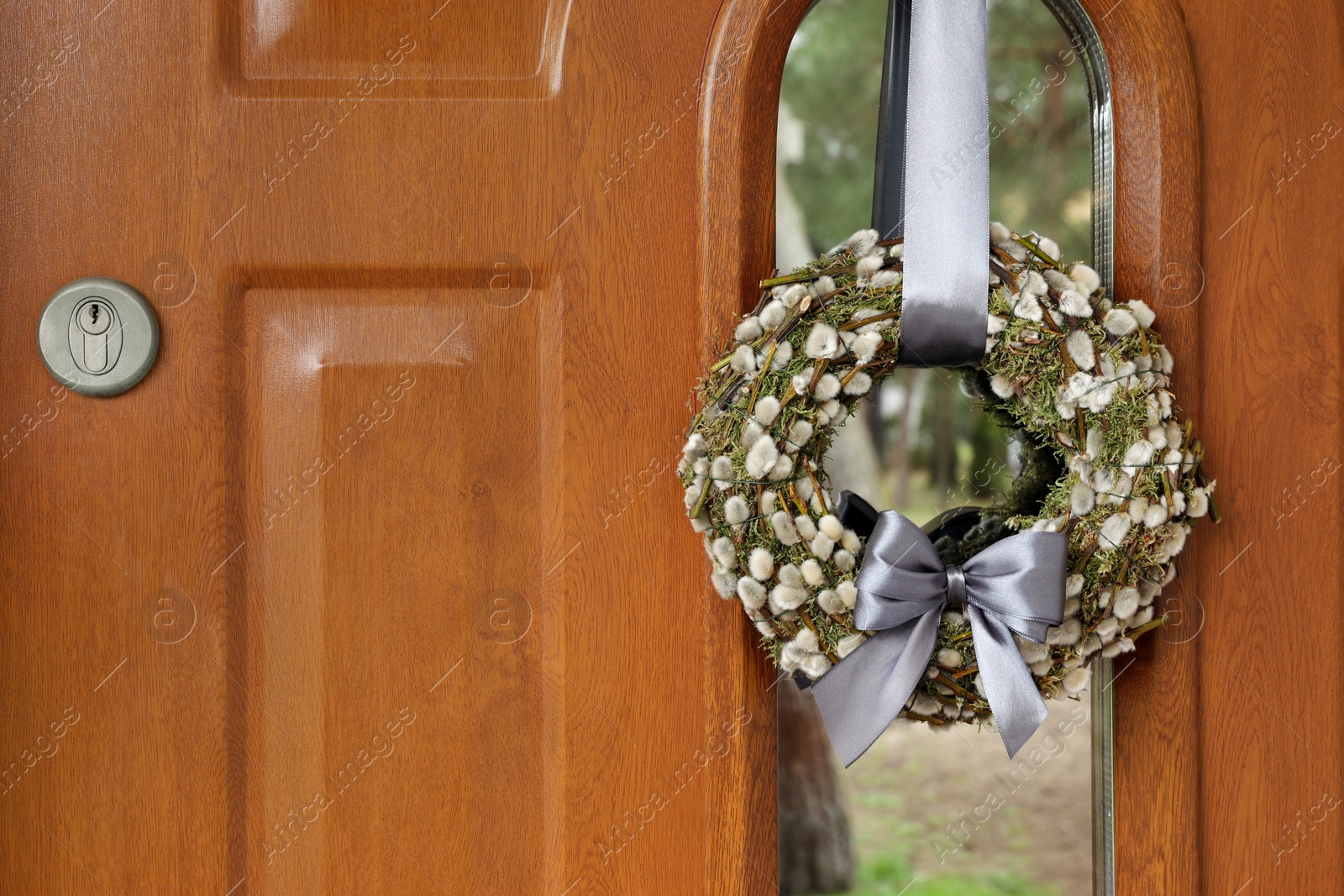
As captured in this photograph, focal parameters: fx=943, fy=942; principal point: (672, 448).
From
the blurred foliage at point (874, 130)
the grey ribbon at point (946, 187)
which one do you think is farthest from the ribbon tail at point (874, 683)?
the blurred foliage at point (874, 130)

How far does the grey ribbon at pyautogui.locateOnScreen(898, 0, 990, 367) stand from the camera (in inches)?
30.0

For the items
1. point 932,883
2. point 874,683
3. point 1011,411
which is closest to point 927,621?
point 874,683

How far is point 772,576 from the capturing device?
2.51 ft

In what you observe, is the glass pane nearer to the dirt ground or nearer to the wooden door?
the dirt ground

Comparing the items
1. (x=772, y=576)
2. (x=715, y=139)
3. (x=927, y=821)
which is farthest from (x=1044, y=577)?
(x=927, y=821)

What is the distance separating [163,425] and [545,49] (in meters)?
0.49

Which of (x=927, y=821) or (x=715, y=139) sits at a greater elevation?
(x=715, y=139)

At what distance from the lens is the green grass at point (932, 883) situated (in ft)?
8.30

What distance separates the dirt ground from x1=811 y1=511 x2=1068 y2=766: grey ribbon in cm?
191

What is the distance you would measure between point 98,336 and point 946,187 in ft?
2.48

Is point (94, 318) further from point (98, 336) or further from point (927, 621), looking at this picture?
point (927, 621)

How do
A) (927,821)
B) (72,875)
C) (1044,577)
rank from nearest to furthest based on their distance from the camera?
(1044,577), (72,875), (927,821)

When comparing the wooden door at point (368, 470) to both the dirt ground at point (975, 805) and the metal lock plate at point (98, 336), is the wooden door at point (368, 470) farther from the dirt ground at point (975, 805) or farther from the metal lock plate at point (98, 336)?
the dirt ground at point (975, 805)

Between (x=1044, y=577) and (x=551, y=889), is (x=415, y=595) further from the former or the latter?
(x=1044, y=577)
